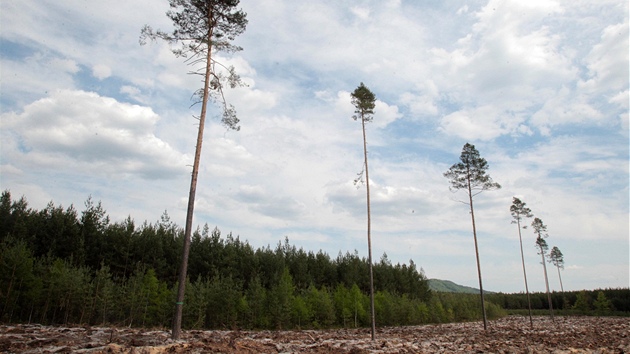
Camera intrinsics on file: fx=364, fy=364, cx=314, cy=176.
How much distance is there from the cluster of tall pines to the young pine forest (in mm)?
105

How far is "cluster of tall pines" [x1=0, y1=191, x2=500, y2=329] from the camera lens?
29281 millimetres

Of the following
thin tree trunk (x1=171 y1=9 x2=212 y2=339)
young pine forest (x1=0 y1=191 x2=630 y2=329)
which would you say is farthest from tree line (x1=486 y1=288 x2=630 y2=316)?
thin tree trunk (x1=171 y1=9 x2=212 y2=339)

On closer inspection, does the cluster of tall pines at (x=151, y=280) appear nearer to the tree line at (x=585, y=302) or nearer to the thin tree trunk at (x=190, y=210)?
the thin tree trunk at (x=190, y=210)

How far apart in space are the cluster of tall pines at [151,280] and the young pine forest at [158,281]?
0.11 m

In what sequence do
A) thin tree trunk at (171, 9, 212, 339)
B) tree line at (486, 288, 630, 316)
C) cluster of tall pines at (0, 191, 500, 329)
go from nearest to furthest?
thin tree trunk at (171, 9, 212, 339)
cluster of tall pines at (0, 191, 500, 329)
tree line at (486, 288, 630, 316)

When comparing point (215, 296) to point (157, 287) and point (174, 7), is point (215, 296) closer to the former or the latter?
point (157, 287)

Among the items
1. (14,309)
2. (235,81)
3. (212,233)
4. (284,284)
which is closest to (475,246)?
(284,284)

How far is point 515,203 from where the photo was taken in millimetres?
40125

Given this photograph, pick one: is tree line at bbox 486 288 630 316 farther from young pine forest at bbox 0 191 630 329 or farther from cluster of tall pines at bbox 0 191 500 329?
cluster of tall pines at bbox 0 191 500 329

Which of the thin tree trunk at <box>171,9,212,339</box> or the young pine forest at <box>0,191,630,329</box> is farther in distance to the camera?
the young pine forest at <box>0,191,630,329</box>

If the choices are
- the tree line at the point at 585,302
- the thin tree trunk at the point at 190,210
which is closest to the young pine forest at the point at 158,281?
the thin tree trunk at the point at 190,210

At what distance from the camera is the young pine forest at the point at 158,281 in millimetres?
29375

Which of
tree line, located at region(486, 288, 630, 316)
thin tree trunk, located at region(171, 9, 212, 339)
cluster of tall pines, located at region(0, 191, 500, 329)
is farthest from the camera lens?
tree line, located at region(486, 288, 630, 316)

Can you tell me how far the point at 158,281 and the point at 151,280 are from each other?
6.25 meters
